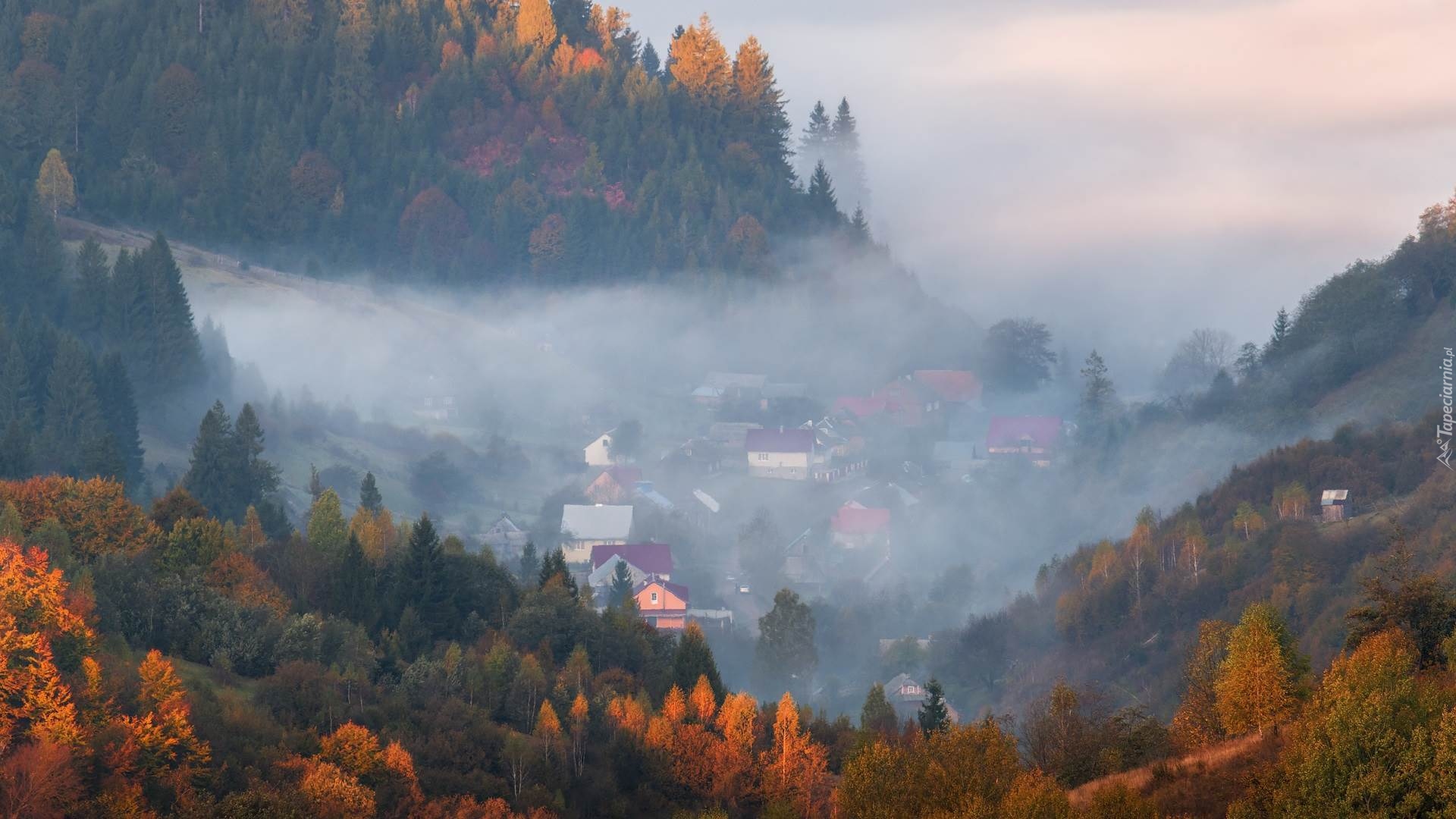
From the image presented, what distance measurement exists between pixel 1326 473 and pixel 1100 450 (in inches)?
1308

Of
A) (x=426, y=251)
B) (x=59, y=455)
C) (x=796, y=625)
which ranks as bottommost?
(x=796, y=625)

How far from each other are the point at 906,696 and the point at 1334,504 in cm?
1622

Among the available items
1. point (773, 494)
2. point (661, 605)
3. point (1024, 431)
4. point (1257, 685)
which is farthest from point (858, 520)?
point (1257, 685)

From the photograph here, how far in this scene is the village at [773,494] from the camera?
8056 centimetres

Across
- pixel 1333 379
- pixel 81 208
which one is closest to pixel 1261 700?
pixel 1333 379

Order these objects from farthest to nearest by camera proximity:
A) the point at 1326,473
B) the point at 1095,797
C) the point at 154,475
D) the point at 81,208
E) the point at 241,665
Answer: the point at 81,208 < the point at 154,475 < the point at 1326,473 < the point at 241,665 < the point at 1095,797

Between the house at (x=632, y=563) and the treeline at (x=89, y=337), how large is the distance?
18706mm

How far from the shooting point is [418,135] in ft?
421

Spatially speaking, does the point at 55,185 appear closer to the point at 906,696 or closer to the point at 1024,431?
the point at 1024,431

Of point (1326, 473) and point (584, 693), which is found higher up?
point (1326, 473)

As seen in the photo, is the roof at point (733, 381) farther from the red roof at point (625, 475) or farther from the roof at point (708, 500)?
the roof at point (708, 500)

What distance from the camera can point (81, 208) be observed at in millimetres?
100250

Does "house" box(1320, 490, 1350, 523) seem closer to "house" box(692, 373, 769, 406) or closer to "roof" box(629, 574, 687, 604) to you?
"roof" box(629, 574, 687, 604)

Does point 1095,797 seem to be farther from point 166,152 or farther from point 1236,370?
point 166,152
